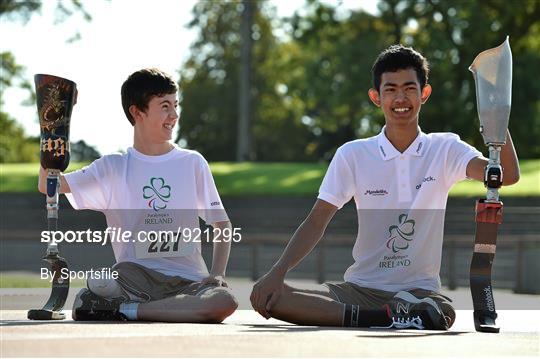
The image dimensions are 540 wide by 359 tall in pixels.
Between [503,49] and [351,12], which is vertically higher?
[351,12]

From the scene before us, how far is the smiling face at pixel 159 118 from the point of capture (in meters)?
7.13

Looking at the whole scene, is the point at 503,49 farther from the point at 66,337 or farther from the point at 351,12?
the point at 351,12

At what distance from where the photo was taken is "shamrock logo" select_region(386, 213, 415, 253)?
21.1 ft

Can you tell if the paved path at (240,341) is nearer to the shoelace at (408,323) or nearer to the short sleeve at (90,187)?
the shoelace at (408,323)

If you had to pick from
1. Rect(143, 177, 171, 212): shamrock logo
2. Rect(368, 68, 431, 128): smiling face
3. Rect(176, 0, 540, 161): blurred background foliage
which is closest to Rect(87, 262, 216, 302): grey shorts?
Rect(143, 177, 171, 212): shamrock logo

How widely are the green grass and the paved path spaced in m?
22.2

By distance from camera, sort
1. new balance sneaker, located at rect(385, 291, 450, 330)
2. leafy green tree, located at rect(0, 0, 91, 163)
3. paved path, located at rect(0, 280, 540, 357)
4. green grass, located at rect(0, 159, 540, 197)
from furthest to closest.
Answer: leafy green tree, located at rect(0, 0, 91, 163), green grass, located at rect(0, 159, 540, 197), new balance sneaker, located at rect(385, 291, 450, 330), paved path, located at rect(0, 280, 540, 357)

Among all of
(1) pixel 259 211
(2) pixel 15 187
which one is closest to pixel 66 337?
(1) pixel 259 211

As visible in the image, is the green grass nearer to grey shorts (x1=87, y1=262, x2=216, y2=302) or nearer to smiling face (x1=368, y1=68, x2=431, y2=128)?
smiling face (x1=368, y1=68, x2=431, y2=128)

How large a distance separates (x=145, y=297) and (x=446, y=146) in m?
1.78

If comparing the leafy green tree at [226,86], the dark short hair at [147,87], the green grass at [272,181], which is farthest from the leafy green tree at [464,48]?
the dark short hair at [147,87]

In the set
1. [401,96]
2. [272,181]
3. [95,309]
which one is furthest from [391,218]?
[272,181]

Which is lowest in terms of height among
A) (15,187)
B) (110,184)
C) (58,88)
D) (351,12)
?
(15,187)

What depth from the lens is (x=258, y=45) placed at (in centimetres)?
6138
